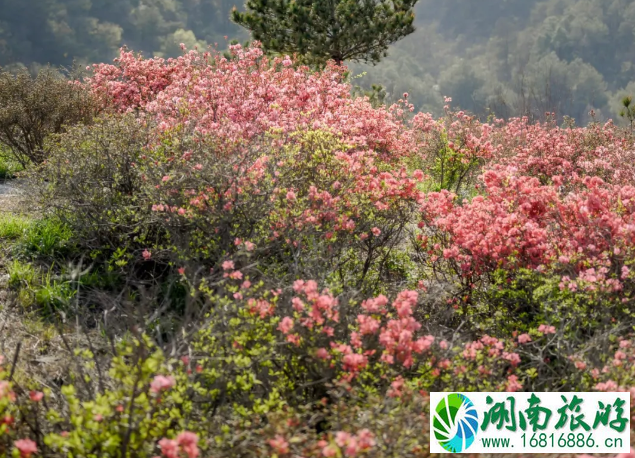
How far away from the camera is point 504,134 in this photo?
1320cm

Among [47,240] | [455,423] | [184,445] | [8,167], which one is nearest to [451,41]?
[8,167]

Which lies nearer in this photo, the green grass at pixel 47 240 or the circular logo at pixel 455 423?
the circular logo at pixel 455 423

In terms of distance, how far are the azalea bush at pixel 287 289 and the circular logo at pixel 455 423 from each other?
123mm

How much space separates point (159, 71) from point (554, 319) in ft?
32.6

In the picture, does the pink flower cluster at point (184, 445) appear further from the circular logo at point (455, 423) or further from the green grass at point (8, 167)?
the green grass at point (8, 167)

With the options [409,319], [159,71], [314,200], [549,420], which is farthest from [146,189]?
[159,71]

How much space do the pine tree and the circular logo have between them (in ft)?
42.0

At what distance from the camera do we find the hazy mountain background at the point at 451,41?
71.1m

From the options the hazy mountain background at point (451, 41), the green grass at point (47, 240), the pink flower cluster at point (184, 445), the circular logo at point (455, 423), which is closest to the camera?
the pink flower cluster at point (184, 445)

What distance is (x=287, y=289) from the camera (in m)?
3.94

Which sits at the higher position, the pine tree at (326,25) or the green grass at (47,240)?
the pine tree at (326,25)

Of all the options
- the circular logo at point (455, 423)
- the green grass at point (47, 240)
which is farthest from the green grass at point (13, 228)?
the circular logo at point (455, 423)

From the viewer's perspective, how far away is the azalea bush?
8.85 feet

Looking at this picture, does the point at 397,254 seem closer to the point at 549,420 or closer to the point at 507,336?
the point at 507,336
